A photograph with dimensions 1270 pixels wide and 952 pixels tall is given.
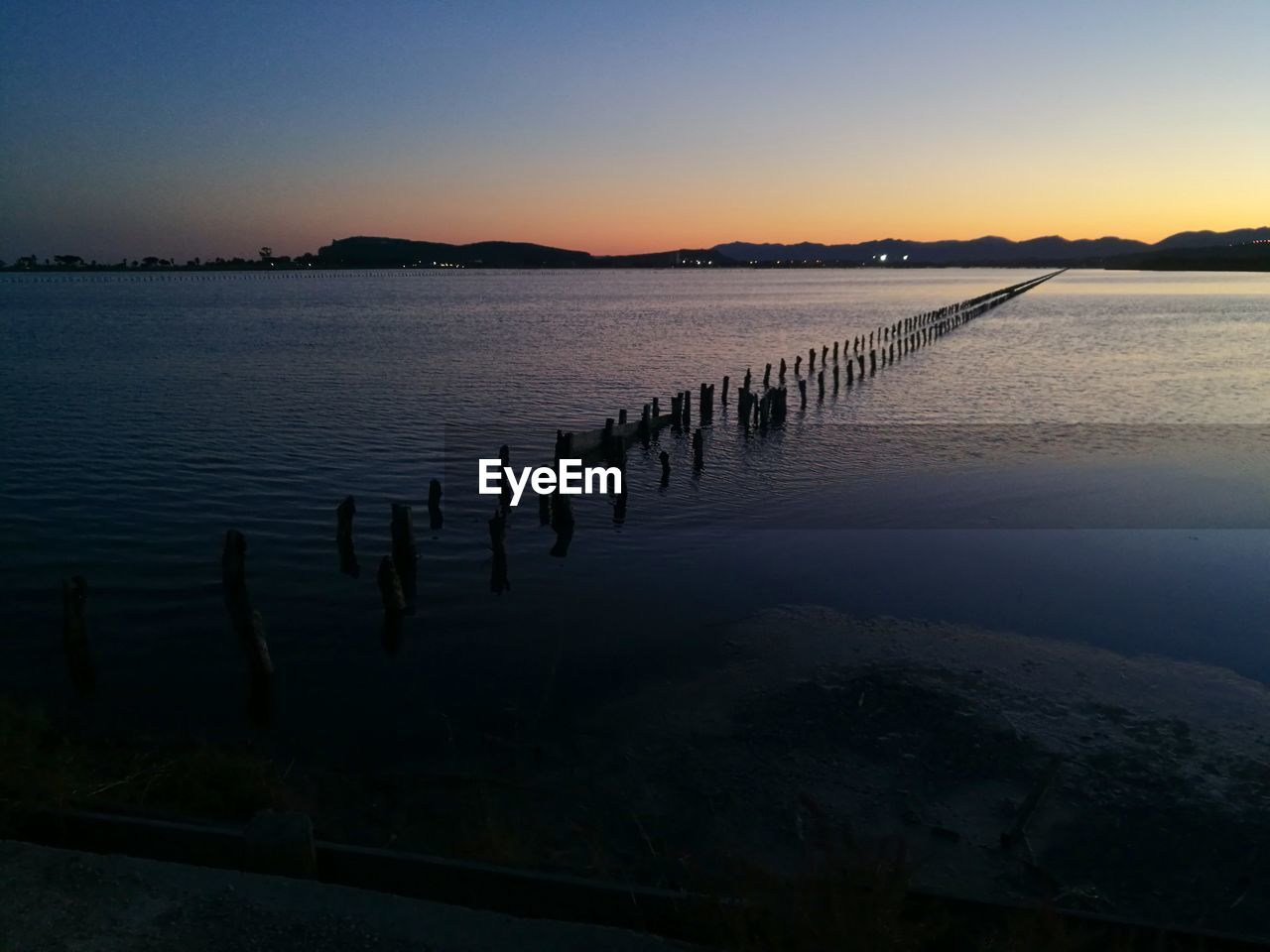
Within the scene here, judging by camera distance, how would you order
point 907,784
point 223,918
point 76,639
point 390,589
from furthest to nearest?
point 390,589 → point 76,639 → point 907,784 → point 223,918

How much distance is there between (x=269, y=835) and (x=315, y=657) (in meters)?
5.62

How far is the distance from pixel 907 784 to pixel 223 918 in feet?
17.6

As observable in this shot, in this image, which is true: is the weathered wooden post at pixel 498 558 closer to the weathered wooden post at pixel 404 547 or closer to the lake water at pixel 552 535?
the lake water at pixel 552 535

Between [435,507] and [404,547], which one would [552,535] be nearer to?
[435,507]

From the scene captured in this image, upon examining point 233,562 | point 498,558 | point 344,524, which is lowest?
point 498,558

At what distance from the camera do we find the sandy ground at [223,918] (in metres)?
4.64

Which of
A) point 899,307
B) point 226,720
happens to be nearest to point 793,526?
point 226,720

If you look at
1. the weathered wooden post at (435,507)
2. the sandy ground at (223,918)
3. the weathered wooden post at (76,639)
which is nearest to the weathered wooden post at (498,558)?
the weathered wooden post at (435,507)

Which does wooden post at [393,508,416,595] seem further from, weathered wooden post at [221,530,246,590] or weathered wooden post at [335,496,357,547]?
weathered wooden post at [221,530,246,590]

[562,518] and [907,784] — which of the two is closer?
[907,784]

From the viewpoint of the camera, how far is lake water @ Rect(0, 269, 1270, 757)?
10391mm

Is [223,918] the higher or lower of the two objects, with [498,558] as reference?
higher

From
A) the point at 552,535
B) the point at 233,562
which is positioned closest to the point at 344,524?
the point at 233,562

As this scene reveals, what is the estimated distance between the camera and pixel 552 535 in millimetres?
15883
